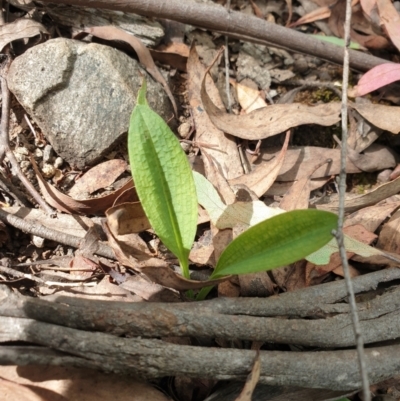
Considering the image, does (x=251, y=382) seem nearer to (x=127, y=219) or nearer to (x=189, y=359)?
(x=189, y=359)

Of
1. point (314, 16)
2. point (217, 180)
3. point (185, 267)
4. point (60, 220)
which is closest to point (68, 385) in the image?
point (185, 267)

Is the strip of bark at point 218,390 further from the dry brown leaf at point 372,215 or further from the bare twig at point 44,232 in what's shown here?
the dry brown leaf at point 372,215

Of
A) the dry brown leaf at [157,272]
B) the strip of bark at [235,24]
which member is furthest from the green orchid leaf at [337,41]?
the dry brown leaf at [157,272]

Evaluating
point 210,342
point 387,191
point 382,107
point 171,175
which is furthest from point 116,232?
point 382,107

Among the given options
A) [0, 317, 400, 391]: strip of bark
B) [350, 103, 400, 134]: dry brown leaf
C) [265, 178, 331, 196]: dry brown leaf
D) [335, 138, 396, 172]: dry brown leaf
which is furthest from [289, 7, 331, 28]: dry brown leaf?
[0, 317, 400, 391]: strip of bark

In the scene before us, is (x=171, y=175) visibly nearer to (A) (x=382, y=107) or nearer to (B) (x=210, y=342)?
(B) (x=210, y=342)

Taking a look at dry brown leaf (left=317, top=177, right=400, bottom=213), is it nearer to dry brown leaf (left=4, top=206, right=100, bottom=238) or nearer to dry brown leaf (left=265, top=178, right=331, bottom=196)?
dry brown leaf (left=265, top=178, right=331, bottom=196)
